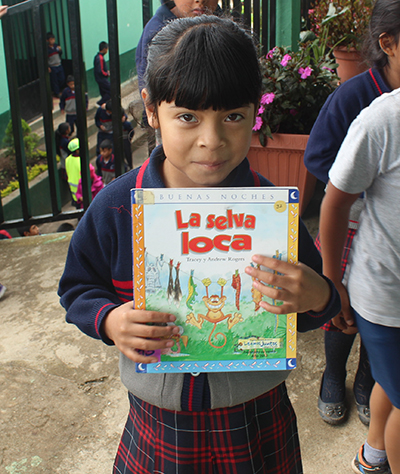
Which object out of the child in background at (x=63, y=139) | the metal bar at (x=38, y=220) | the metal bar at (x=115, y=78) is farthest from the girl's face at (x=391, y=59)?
the child in background at (x=63, y=139)

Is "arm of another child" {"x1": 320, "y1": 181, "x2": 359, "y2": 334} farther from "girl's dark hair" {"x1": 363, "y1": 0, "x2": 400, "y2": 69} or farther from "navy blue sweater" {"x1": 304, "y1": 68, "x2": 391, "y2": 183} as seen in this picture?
"girl's dark hair" {"x1": 363, "y1": 0, "x2": 400, "y2": 69}

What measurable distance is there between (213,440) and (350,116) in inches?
43.0

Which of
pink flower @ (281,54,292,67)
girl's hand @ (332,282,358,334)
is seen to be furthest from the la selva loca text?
pink flower @ (281,54,292,67)

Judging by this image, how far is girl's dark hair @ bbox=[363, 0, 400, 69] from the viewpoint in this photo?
1447 mm

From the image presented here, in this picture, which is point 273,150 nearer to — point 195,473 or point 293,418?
point 293,418

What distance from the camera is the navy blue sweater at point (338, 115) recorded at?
5.24ft

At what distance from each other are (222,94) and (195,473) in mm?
811

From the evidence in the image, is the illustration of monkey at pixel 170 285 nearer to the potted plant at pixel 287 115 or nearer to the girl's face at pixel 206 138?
the girl's face at pixel 206 138

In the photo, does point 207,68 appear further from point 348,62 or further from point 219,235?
point 348,62

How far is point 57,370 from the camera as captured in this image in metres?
2.30

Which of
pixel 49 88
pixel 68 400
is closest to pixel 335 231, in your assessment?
pixel 68 400

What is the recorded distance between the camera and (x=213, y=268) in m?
0.92

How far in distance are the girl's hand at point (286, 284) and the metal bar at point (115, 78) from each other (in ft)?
9.00

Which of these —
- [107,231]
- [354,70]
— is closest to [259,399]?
[107,231]
